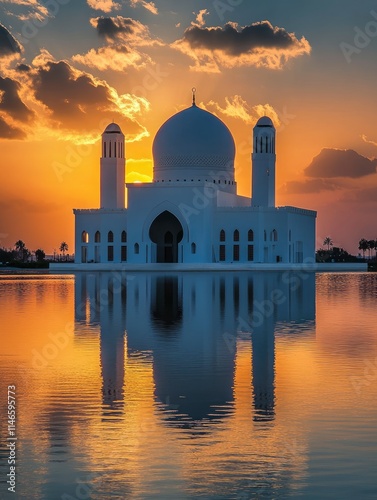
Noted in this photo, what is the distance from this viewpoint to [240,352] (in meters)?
12.1

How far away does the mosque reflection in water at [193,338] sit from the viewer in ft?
27.9

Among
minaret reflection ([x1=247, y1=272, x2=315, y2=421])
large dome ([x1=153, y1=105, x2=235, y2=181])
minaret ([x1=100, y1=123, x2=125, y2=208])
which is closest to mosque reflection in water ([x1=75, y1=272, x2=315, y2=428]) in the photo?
minaret reflection ([x1=247, y1=272, x2=315, y2=421])

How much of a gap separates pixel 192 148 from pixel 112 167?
18.1ft

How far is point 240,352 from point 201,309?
25.4 feet

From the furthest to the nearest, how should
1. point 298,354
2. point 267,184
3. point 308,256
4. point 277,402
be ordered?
point 308,256 < point 267,184 < point 298,354 < point 277,402

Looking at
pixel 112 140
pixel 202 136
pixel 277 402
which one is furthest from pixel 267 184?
A: pixel 277 402

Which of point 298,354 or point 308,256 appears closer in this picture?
point 298,354

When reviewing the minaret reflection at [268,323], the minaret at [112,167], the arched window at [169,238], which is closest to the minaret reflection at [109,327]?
the minaret reflection at [268,323]

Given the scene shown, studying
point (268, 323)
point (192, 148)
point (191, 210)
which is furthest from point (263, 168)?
point (268, 323)

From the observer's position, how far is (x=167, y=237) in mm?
60156

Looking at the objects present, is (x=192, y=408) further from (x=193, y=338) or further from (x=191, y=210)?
(x=191, y=210)

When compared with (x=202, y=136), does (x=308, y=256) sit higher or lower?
lower

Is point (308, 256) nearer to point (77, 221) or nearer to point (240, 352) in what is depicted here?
point (77, 221)

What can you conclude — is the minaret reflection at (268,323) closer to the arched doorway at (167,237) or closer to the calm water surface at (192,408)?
the calm water surface at (192,408)
